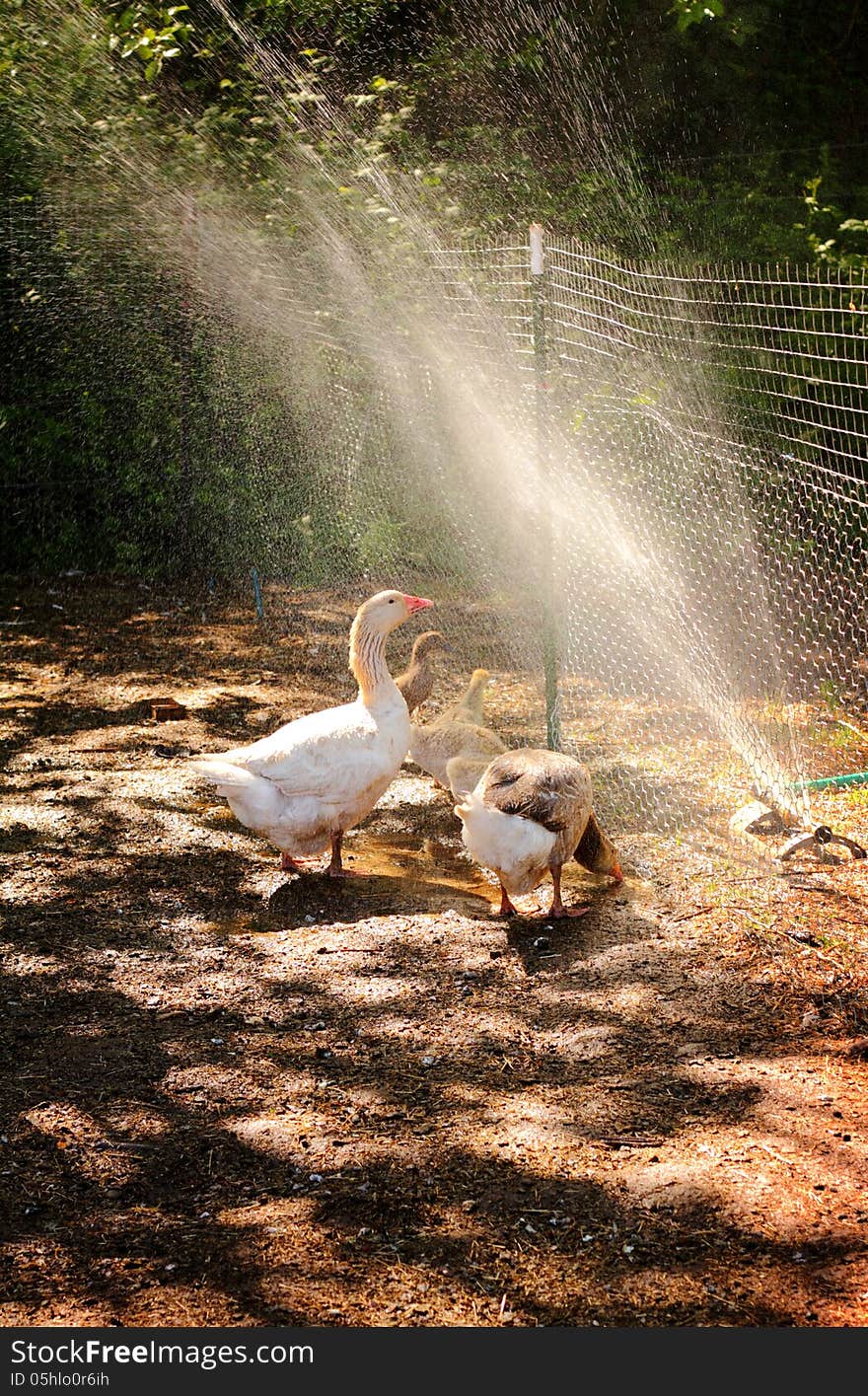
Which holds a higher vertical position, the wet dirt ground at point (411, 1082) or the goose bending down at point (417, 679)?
the goose bending down at point (417, 679)

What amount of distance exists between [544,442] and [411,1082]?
124 inches

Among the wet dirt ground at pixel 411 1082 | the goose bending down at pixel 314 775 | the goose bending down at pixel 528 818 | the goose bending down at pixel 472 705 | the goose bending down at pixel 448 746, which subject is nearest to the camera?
the wet dirt ground at pixel 411 1082

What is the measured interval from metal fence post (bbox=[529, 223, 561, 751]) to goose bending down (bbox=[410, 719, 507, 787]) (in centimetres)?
40

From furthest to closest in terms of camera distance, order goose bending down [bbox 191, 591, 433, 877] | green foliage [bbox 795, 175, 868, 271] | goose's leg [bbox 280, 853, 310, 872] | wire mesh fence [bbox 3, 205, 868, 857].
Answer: green foliage [bbox 795, 175, 868, 271] < wire mesh fence [bbox 3, 205, 868, 857] < goose's leg [bbox 280, 853, 310, 872] < goose bending down [bbox 191, 591, 433, 877]

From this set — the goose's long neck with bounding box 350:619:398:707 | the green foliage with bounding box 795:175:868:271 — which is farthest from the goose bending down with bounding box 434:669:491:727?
the green foliage with bounding box 795:175:868:271

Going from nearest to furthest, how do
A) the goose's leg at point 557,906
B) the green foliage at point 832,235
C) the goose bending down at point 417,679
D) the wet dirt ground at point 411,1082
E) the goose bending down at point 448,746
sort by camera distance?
the wet dirt ground at point 411,1082
the goose's leg at point 557,906
the goose bending down at point 448,746
the goose bending down at point 417,679
the green foliage at point 832,235

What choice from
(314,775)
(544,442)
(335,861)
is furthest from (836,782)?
(314,775)

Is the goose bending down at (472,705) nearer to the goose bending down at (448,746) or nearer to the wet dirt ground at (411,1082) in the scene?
the goose bending down at (448,746)

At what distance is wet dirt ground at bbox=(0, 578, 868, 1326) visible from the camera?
109 inches

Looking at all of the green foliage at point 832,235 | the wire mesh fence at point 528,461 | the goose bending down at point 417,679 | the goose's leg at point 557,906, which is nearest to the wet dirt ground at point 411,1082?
the goose's leg at point 557,906

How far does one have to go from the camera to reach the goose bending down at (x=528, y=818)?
4.43 meters

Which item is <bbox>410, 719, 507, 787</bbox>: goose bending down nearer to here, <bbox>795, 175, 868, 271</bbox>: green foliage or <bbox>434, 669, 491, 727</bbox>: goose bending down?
<bbox>434, 669, 491, 727</bbox>: goose bending down

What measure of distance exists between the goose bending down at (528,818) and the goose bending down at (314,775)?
55 cm

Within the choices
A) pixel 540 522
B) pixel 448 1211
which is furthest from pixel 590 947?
pixel 540 522
